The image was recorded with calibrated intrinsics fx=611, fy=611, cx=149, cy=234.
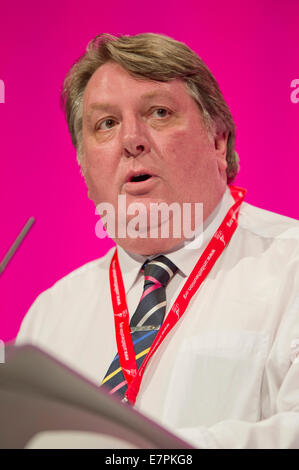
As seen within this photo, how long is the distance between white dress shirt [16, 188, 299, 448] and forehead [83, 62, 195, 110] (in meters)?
0.34

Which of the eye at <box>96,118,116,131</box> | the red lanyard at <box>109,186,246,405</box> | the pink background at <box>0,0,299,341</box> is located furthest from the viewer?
the pink background at <box>0,0,299,341</box>

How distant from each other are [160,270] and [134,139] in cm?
38

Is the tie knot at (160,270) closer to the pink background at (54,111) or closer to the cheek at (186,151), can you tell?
the cheek at (186,151)

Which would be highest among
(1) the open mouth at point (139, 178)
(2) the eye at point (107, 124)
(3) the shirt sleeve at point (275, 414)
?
(2) the eye at point (107, 124)

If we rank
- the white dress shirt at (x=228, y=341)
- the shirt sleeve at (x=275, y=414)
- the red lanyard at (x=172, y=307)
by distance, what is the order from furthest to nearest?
the red lanyard at (x=172, y=307) < the white dress shirt at (x=228, y=341) < the shirt sleeve at (x=275, y=414)

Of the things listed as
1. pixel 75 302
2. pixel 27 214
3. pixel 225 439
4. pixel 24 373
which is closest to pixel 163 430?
pixel 24 373

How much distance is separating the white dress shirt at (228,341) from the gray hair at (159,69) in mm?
229

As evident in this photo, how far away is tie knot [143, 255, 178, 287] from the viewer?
1748 millimetres

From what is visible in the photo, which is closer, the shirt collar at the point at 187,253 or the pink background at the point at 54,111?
the shirt collar at the point at 187,253

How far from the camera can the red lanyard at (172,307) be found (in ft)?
5.14

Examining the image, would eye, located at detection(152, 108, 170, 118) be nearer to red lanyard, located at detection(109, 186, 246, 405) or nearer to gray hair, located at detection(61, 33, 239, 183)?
gray hair, located at detection(61, 33, 239, 183)

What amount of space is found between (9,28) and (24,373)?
189 centimetres

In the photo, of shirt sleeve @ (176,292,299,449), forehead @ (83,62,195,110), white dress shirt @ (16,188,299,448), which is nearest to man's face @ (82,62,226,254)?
forehead @ (83,62,195,110)

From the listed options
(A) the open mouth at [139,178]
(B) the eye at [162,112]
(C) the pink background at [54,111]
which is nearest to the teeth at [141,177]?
(A) the open mouth at [139,178]
